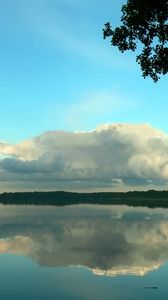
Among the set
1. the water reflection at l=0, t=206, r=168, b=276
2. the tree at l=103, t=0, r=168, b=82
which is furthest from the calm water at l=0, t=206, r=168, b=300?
the tree at l=103, t=0, r=168, b=82

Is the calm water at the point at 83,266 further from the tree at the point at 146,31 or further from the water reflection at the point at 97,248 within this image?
the tree at the point at 146,31

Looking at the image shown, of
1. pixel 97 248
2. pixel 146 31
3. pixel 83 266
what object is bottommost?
pixel 83 266

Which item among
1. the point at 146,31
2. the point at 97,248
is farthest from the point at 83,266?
the point at 146,31

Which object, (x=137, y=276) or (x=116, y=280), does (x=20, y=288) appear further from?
(x=137, y=276)

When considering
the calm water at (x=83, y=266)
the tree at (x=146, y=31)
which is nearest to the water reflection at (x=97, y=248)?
the calm water at (x=83, y=266)

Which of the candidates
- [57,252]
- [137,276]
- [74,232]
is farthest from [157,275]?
[74,232]

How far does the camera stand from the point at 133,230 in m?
64.6

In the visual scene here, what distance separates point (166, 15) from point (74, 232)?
156 feet

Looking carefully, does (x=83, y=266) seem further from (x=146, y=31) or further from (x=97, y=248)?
(x=146, y=31)

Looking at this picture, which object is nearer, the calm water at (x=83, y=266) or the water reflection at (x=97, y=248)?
the calm water at (x=83, y=266)

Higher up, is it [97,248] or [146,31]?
[146,31]

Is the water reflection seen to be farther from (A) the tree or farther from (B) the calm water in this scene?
(A) the tree

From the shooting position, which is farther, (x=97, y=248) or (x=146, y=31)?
(x=97, y=248)

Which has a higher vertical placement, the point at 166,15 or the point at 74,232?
the point at 166,15
